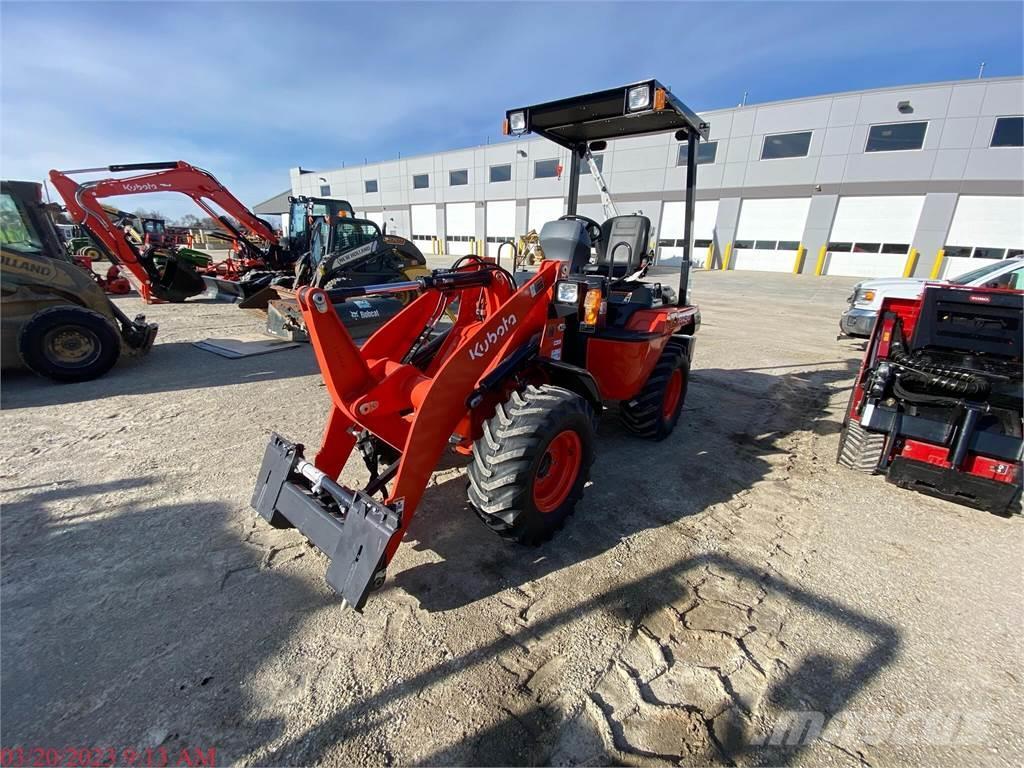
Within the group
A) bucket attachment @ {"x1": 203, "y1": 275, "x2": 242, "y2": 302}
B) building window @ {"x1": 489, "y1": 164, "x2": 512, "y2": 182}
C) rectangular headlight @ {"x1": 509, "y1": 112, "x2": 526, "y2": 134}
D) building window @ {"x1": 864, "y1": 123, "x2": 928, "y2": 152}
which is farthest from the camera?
building window @ {"x1": 489, "y1": 164, "x2": 512, "y2": 182}

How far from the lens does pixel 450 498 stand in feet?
10.6

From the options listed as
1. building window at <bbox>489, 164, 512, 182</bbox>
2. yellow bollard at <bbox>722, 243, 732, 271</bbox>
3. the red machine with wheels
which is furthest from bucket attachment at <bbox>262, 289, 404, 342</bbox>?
building window at <bbox>489, 164, 512, 182</bbox>

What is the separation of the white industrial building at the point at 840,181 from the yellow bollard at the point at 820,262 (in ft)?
0.22

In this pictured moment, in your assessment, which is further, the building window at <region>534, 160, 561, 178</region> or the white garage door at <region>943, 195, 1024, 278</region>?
the building window at <region>534, 160, 561, 178</region>

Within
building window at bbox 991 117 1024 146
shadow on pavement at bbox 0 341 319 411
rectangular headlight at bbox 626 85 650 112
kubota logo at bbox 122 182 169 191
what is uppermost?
building window at bbox 991 117 1024 146

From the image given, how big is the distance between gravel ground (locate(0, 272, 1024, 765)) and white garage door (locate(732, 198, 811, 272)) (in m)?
23.0

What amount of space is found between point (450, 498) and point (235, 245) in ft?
42.3

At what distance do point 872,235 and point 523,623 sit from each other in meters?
25.9

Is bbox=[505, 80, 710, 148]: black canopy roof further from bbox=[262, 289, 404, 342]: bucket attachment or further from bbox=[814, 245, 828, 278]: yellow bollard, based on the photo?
bbox=[814, 245, 828, 278]: yellow bollard

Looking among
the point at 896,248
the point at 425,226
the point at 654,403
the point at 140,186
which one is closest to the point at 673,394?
the point at 654,403

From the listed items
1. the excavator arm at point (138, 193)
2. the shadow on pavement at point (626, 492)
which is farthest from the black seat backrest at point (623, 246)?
the excavator arm at point (138, 193)

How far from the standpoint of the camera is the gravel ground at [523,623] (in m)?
1.71

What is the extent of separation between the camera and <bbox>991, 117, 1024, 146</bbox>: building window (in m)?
17.6

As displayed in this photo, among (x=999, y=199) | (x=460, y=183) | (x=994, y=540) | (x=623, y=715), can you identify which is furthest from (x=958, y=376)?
(x=460, y=183)
